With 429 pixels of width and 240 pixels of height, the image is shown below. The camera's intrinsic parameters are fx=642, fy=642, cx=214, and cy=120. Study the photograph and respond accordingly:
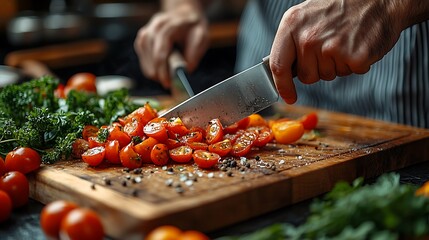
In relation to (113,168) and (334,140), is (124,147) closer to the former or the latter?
(113,168)

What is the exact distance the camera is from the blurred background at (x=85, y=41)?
158 inches

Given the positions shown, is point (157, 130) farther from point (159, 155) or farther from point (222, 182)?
point (222, 182)

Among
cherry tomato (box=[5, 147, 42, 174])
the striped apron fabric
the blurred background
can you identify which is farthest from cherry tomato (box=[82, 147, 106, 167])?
the blurred background

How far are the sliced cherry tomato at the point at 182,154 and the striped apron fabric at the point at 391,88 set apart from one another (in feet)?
3.54

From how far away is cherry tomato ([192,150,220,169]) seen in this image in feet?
5.77

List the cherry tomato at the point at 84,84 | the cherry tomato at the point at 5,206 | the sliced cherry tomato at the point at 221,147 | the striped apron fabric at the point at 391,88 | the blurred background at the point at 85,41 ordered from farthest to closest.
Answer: the blurred background at the point at 85,41 < the cherry tomato at the point at 84,84 < the striped apron fabric at the point at 391,88 < the sliced cherry tomato at the point at 221,147 < the cherry tomato at the point at 5,206

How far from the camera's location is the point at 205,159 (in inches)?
69.3

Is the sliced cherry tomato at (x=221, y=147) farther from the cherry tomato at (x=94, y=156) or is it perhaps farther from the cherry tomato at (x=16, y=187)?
the cherry tomato at (x=16, y=187)

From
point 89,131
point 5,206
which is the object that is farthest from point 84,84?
Result: point 5,206

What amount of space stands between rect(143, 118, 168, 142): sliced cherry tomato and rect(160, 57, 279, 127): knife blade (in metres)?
0.12

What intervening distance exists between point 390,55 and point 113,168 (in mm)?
1309

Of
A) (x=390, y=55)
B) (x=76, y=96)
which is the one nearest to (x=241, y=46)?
(x=390, y=55)

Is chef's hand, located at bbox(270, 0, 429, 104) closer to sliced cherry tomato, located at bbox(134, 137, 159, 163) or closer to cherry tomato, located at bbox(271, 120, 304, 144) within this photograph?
cherry tomato, located at bbox(271, 120, 304, 144)

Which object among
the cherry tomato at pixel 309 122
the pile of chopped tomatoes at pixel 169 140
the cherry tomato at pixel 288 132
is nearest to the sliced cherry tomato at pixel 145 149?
the pile of chopped tomatoes at pixel 169 140
